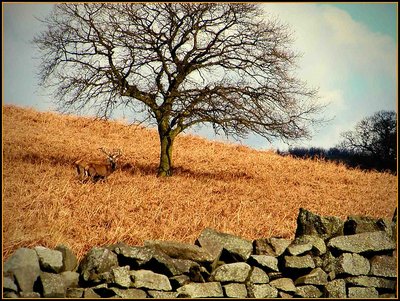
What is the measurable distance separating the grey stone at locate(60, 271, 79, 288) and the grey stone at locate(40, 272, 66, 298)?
0.08 m

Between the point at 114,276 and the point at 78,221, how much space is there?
2683 millimetres

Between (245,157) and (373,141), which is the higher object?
(373,141)

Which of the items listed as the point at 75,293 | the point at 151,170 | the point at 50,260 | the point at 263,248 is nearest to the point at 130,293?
the point at 75,293

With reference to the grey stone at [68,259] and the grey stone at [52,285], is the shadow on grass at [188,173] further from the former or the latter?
the grey stone at [52,285]

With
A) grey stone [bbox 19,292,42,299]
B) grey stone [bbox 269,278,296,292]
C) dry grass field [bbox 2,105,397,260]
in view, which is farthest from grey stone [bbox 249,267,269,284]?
grey stone [bbox 19,292,42,299]

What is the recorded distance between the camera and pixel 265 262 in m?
6.88

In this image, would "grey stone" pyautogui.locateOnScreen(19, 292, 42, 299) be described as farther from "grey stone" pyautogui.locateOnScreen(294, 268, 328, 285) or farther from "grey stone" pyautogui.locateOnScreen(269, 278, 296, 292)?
"grey stone" pyautogui.locateOnScreen(294, 268, 328, 285)

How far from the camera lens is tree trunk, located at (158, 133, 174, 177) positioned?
1584 cm

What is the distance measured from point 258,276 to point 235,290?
1.56 feet

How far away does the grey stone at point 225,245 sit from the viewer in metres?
6.90

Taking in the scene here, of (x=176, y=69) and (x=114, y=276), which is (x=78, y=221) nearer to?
(x=114, y=276)

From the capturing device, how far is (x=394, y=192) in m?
16.7

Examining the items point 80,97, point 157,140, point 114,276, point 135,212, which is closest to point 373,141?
point 157,140

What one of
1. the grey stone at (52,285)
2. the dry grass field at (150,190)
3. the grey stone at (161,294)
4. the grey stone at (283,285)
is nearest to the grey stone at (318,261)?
the grey stone at (283,285)
